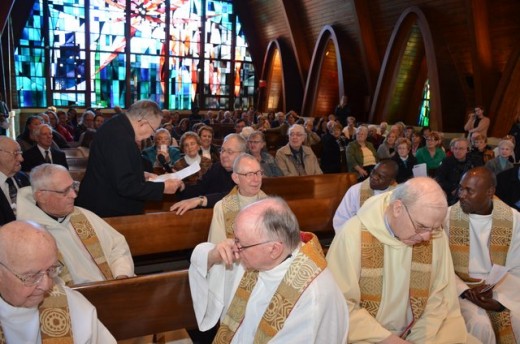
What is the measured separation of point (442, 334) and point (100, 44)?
20.7 metres

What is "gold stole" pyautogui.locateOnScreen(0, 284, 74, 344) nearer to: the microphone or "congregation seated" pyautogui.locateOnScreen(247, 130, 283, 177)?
"congregation seated" pyautogui.locateOnScreen(247, 130, 283, 177)

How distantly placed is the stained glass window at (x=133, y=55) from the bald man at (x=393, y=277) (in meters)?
19.9

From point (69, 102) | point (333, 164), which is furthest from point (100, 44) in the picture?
point (333, 164)

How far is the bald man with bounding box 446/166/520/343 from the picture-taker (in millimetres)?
3121

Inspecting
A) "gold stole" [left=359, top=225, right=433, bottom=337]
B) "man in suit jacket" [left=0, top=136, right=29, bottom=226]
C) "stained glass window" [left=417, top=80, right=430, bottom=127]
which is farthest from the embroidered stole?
"stained glass window" [left=417, top=80, right=430, bottom=127]

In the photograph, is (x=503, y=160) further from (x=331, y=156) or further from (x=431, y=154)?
(x=331, y=156)

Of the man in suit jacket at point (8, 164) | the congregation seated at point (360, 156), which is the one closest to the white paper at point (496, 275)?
the man in suit jacket at point (8, 164)

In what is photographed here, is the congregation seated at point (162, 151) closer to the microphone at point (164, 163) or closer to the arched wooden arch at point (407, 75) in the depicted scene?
the microphone at point (164, 163)

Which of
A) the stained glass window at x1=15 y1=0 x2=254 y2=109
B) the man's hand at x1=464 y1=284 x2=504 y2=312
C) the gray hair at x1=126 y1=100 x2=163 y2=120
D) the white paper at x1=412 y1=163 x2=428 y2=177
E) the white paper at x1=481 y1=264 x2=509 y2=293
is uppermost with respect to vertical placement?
the stained glass window at x1=15 y1=0 x2=254 y2=109

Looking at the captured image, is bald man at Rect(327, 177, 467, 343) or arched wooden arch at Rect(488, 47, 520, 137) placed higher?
arched wooden arch at Rect(488, 47, 520, 137)

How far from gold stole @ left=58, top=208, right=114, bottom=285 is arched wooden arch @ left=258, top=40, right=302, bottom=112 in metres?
17.8

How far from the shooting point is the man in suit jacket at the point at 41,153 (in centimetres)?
589

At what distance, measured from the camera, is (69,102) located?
2044 centimetres

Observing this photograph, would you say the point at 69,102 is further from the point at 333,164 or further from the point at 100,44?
the point at 333,164
